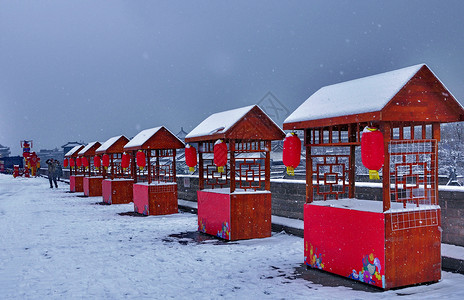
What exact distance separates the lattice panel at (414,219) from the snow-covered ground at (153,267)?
88 cm

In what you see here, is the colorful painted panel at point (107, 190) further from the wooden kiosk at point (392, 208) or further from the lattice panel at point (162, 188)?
the wooden kiosk at point (392, 208)

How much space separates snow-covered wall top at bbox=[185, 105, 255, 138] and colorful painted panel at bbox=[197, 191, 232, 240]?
1568mm

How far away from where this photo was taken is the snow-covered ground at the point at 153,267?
20.0ft

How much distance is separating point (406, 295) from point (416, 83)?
9.86 ft

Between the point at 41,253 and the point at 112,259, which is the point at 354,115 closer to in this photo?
the point at 112,259

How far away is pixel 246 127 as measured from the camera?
1015 centimetres

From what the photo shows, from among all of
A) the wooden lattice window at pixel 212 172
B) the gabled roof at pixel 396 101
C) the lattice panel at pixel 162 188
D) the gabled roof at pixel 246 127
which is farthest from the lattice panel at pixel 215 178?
the gabled roof at pixel 396 101

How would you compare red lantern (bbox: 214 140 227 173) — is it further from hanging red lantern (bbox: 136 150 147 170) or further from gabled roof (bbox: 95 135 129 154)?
gabled roof (bbox: 95 135 129 154)

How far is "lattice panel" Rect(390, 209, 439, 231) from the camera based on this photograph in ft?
20.1

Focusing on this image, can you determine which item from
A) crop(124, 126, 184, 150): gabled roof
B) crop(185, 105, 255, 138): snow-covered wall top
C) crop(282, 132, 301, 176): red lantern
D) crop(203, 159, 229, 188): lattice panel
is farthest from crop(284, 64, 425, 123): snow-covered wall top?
crop(124, 126, 184, 150): gabled roof

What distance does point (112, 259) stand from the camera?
8445 millimetres

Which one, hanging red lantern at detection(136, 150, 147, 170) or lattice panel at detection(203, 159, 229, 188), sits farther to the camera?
hanging red lantern at detection(136, 150, 147, 170)

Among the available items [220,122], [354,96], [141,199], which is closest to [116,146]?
[141,199]

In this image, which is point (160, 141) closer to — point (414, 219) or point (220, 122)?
point (220, 122)
